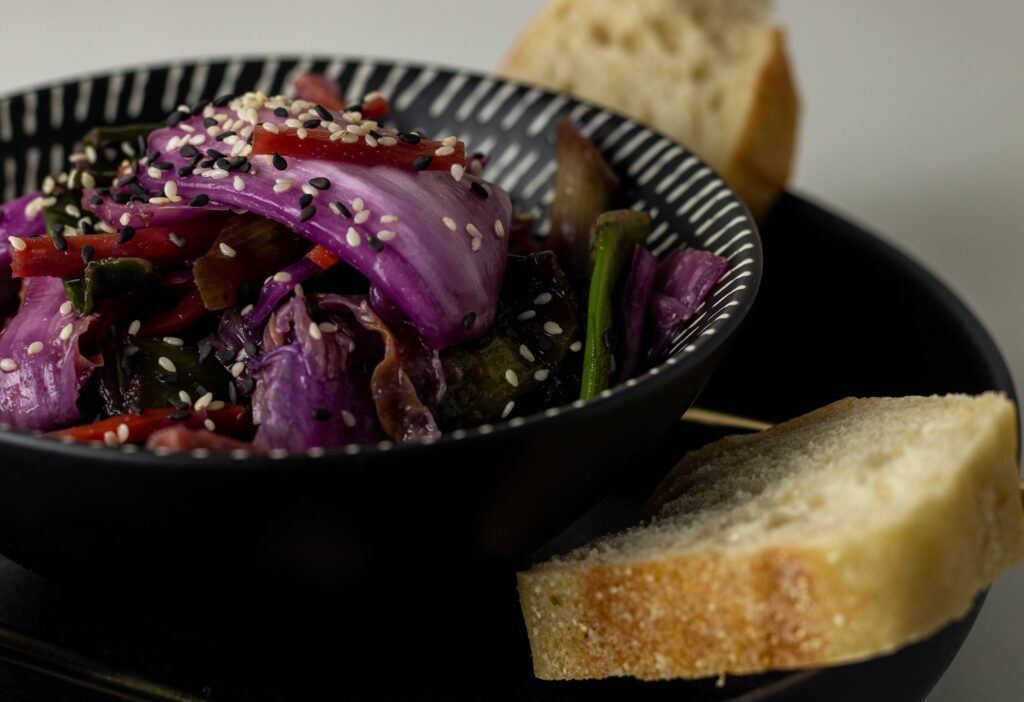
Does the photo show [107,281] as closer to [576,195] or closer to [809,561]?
[576,195]

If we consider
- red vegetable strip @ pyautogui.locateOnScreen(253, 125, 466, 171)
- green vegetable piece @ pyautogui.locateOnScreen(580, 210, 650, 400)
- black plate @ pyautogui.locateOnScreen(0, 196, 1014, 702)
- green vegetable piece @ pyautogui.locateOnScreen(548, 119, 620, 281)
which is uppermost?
red vegetable strip @ pyautogui.locateOnScreen(253, 125, 466, 171)

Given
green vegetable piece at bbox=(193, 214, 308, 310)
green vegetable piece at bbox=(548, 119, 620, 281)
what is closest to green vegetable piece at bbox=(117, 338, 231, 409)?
green vegetable piece at bbox=(193, 214, 308, 310)

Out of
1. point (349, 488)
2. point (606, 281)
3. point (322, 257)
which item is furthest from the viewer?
point (606, 281)

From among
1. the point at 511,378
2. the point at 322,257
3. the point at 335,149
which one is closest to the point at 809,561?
the point at 511,378

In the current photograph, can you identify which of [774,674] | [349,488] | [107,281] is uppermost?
[349,488]

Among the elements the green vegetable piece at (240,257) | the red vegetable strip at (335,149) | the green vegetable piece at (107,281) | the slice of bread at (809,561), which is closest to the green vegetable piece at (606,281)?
the slice of bread at (809,561)

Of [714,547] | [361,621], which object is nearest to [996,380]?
[714,547]

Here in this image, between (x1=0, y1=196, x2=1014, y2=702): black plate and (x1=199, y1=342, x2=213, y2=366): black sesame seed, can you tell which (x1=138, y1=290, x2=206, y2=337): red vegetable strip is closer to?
(x1=199, y1=342, x2=213, y2=366): black sesame seed
